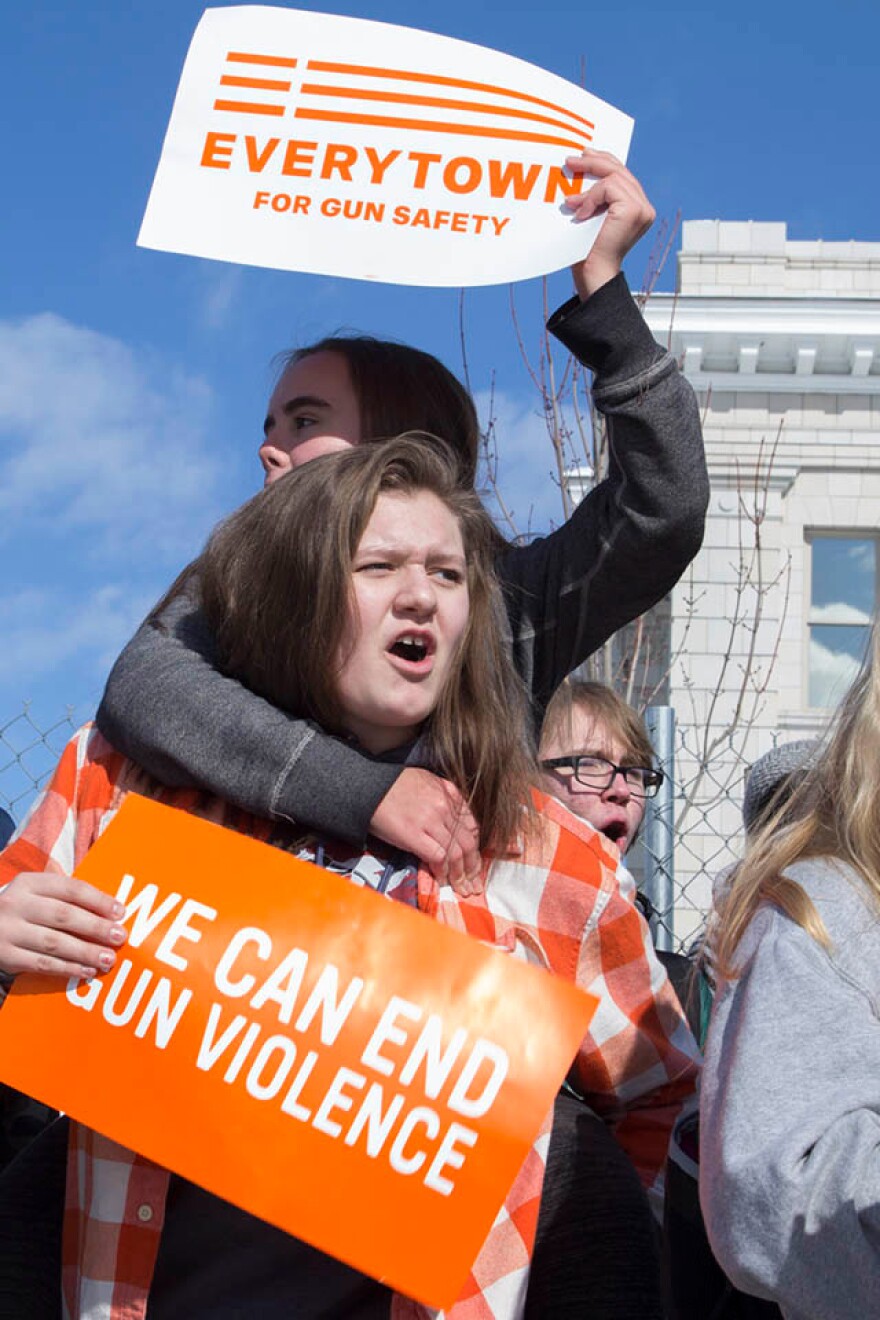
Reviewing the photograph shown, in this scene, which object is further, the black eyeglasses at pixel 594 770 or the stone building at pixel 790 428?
the stone building at pixel 790 428

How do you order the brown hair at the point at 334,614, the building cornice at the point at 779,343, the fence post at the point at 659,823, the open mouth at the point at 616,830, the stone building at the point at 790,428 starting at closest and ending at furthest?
the brown hair at the point at 334,614, the open mouth at the point at 616,830, the fence post at the point at 659,823, the stone building at the point at 790,428, the building cornice at the point at 779,343

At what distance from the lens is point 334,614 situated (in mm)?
2053

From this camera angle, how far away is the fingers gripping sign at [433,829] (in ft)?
6.29

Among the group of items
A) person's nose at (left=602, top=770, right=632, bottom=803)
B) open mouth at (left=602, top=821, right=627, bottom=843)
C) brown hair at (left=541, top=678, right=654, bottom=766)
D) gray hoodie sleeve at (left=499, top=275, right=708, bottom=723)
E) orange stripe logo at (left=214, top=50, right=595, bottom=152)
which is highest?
orange stripe logo at (left=214, top=50, right=595, bottom=152)

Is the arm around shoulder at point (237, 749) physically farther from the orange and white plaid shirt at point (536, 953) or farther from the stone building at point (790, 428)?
the stone building at point (790, 428)

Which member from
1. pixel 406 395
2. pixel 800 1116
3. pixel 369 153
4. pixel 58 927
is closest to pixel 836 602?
pixel 406 395

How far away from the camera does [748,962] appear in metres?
1.64

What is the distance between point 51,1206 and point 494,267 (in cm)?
144

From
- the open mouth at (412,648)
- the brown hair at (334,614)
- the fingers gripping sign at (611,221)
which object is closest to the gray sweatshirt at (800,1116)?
the brown hair at (334,614)

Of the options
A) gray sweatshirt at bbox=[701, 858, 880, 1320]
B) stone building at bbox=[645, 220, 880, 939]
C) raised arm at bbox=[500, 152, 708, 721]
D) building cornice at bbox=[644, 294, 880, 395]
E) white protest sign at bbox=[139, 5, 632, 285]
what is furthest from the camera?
building cornice at bbox=[644, 294, 880, 395]

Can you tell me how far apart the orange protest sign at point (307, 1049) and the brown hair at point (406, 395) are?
3.11 feet

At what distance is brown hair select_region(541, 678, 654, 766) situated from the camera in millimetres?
3588

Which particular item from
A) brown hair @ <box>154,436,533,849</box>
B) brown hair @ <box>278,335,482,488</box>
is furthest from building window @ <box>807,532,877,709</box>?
brown hair @ <box>154,436,533,849</box>

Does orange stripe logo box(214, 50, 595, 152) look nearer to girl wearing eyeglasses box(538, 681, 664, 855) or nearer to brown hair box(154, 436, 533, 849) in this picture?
brown hair box(154, 436, 533, 849)
